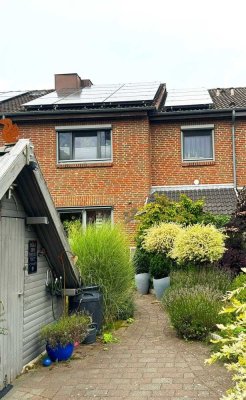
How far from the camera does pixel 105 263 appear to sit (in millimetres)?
8578

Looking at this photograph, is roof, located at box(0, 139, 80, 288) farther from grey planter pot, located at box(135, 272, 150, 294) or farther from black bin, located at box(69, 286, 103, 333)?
grey planter pot, located at box(135, 272, 150, 294)

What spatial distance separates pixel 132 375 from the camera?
5.69 m

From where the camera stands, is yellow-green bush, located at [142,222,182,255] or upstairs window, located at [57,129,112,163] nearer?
yellow-green bush, located at [142,222,182,255]

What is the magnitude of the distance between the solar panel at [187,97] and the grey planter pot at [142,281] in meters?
7.09

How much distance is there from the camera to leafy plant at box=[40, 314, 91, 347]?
243 inches

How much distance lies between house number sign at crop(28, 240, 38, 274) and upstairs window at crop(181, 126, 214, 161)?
10516 mm

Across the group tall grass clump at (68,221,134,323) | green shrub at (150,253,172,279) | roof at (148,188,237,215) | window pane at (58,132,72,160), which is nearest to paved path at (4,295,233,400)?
tall grass clump at (68,221,134,323)

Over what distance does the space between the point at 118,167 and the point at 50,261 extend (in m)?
8.94

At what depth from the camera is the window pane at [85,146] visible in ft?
52.7

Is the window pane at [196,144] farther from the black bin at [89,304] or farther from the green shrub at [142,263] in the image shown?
the black bin at [89,304]

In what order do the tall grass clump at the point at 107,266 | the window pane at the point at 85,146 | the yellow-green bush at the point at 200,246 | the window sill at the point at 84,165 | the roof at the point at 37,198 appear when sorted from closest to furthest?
1. the roof at the point at 37,198
2. the tall grass clump at the point at 107,266
3. the yellow-green bush at the point at 200,246
4. the window sill at the point at 84,165
5. the window pane at the point at 85,146

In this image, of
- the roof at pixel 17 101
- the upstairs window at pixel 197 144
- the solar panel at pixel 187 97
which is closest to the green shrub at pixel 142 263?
the upstairs window at pixel 197 144

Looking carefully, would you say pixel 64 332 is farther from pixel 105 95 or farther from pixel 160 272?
pixel 105 95

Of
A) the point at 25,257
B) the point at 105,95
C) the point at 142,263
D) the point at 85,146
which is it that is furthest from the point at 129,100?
the point at 25,257
